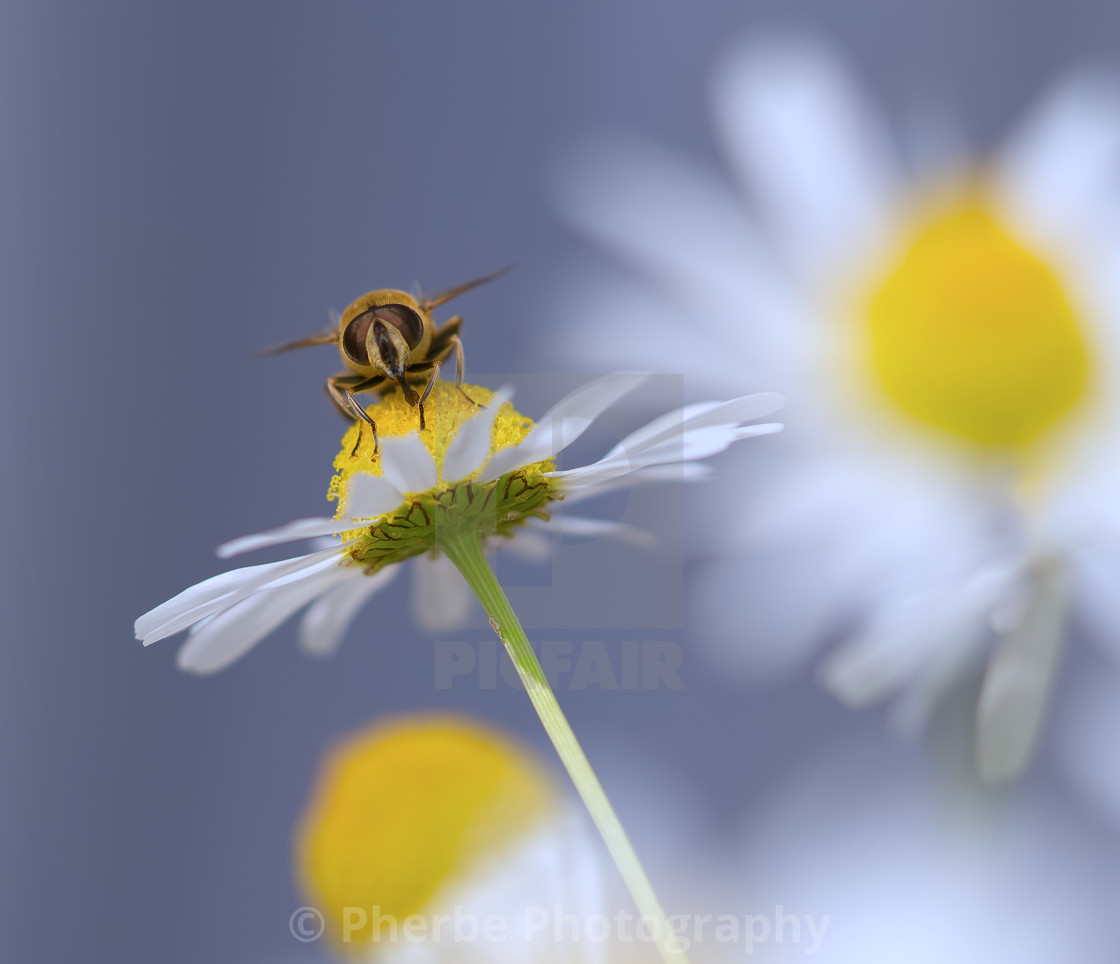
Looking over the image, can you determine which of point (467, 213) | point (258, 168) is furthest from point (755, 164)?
point (258, 168)

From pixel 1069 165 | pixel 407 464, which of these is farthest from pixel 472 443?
pixel 1069 165

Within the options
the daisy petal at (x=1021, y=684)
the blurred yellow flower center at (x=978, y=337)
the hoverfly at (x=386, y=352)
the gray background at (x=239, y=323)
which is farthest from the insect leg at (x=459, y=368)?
the gray background at (x=239, y=323)

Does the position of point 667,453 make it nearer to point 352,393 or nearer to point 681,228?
point 352,393

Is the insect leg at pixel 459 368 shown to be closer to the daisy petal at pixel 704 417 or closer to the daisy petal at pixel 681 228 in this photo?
the daisy petal at pixel 704 417

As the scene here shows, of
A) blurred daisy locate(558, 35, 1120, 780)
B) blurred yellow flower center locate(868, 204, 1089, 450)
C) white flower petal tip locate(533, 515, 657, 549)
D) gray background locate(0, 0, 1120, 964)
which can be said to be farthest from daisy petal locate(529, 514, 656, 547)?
gray background locate(0, 0, 1120, 964)

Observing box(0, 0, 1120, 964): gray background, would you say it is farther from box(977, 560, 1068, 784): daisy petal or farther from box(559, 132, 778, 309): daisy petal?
box(977, 560, 1068, 784): daisy petal

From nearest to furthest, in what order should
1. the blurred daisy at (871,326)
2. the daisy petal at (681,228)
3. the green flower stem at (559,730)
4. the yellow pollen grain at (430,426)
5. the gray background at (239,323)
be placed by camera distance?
the green flower stem at (559,730) → the yellow pollen grain at (430,426) → the blurred daisy at (871,326) → the daisy petal at (681,228) → the gray background at (239,323)
